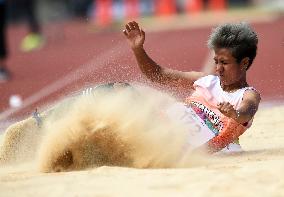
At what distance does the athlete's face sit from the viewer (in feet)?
20.4

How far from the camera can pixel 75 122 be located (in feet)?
20.0

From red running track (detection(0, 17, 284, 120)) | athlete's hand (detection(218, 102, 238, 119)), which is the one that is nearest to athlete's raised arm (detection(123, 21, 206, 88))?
red running track (detection(0, 17, 284, 120))

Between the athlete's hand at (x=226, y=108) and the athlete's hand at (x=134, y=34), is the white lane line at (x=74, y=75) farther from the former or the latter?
the athlete's hand at (x=226, y=108)

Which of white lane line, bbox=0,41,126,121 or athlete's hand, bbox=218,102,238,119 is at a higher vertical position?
white lane line, bbox=0,41,126,121

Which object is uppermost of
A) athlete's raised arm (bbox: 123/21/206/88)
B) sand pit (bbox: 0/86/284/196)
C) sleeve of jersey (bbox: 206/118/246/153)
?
athlete's raised arm (bbox: 123/21/206/88)

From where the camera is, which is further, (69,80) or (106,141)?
(69,80)

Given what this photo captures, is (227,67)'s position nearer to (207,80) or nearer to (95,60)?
(207,80)

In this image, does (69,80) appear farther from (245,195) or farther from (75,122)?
(245,195)

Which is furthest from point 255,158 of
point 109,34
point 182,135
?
point 109,34

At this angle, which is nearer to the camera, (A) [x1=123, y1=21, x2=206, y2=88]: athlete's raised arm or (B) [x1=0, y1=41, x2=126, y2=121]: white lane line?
(A) [x1=123, y1=21, x2=206, y2=88]: athlete's raised arm

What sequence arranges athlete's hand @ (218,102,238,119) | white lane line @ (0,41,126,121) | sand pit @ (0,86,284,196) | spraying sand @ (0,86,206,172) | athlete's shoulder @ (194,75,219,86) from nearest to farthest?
sand pit @ (0,86,284,196)
athlete's hand @ (218,102,238,119)
spraying sand @ (0,86,206,172)
athlete's shoulder @ (194,75,219,86)
white lane line @ (0,41,126,121)

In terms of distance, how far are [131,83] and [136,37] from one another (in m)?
0.34

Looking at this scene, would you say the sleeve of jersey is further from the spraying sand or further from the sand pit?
the spraying sand

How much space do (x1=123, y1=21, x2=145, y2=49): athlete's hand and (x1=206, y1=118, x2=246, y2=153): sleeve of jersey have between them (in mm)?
935
